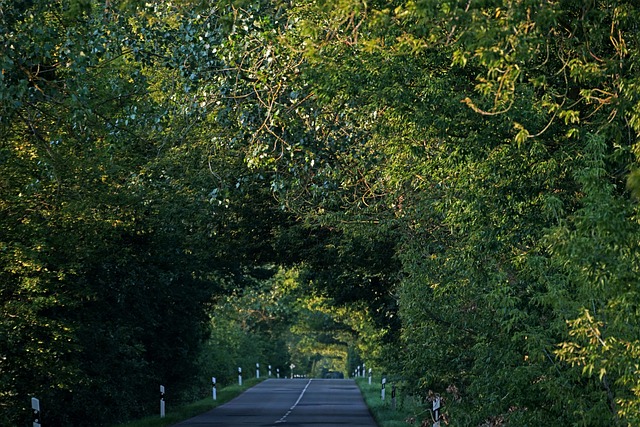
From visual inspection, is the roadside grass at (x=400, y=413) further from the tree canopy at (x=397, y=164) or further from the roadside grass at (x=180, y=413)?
the roadside grass at (x=180, y=413)

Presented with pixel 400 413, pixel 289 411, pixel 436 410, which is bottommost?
pixel 436 410

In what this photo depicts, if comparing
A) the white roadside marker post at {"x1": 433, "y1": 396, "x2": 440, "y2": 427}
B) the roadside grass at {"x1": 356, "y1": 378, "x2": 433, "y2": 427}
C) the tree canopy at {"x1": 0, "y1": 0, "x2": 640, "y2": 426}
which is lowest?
the white roadside marker post at {"x1": 433, "y1": 396, "x2": 440, "y2": 427}

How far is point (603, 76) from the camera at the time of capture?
1361 centimetres

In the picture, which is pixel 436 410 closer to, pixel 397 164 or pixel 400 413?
pixel 397 164

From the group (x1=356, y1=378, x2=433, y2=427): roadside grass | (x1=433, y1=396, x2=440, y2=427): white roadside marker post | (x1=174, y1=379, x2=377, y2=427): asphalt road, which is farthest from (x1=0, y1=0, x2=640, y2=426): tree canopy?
(x1=174, y1=379, x2=377, y2=427): asphalt road

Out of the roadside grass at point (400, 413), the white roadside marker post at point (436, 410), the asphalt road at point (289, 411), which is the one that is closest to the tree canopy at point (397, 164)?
the white roadside marker post at point (436, 410)

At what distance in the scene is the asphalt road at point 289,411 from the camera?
30500 mm

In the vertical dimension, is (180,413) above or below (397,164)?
below

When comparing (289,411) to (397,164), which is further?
(289,411)

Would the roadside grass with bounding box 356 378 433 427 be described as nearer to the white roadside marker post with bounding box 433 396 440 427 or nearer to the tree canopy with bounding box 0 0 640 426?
the tree canopy with bounding box 0 0 640 426

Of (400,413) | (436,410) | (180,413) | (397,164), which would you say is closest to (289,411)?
(180,413)

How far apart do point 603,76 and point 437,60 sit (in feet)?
7.75

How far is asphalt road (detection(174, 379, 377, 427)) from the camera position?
30.5m

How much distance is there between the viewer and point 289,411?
3678 cm
